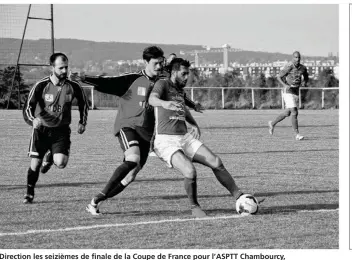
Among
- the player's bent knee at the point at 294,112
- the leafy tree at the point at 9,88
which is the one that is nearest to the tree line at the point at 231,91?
the leafy tree at the point at 9,88

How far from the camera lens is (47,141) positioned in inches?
401

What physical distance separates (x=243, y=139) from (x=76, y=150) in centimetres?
469

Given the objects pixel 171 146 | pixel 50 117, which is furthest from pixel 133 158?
pixel 50 117

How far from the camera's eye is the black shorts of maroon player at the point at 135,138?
9.18 metres

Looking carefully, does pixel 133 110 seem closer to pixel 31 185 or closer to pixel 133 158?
pixel 133 158

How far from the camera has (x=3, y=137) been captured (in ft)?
70.2

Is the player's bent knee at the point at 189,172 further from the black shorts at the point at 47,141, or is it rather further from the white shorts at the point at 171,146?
the black shorts at the point at 47,141

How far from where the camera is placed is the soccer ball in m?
8.88

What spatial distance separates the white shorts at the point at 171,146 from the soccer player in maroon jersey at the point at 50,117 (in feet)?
5.26

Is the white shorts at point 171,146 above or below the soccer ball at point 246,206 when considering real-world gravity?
above
